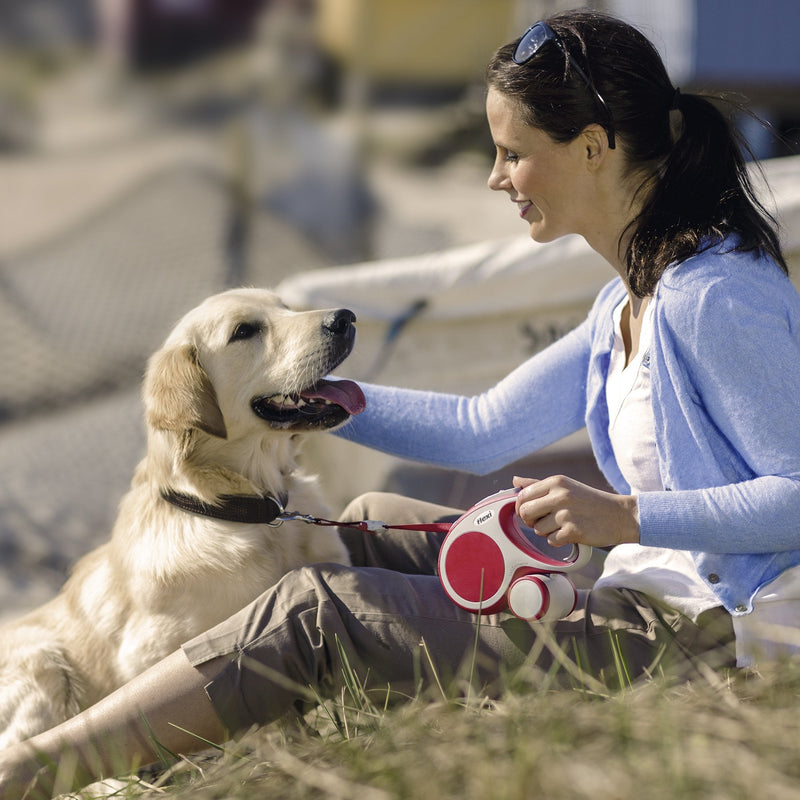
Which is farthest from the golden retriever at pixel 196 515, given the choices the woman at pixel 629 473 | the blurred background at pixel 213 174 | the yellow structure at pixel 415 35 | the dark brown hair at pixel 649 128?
the yellow structure at pixel 415 35

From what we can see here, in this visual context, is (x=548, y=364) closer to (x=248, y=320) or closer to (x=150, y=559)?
(x=248, y=320)

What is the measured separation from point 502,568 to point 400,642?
11.3 inches

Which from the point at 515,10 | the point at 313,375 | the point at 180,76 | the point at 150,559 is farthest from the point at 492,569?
the point at 180,76

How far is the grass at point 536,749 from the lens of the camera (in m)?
1.44

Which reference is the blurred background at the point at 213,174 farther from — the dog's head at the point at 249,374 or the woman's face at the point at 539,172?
the woman's face at the point at 539,172

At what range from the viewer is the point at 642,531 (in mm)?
2064

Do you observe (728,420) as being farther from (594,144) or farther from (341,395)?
(341,395)

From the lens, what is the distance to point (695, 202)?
2.32 metres

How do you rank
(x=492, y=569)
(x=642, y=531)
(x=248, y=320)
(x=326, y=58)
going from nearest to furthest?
1. (x=642, y=531)
2. (x=492, y=569)
3. (x=248, y=320)
4. (x=326, y=58)

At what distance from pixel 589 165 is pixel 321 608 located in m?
1.21

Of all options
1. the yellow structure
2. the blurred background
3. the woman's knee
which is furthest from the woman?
the yellow structure

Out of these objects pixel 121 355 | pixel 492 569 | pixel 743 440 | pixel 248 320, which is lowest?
pixel 121 355

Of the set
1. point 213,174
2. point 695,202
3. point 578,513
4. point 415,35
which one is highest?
point 415,35

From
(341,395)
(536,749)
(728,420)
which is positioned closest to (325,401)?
(341,395)
